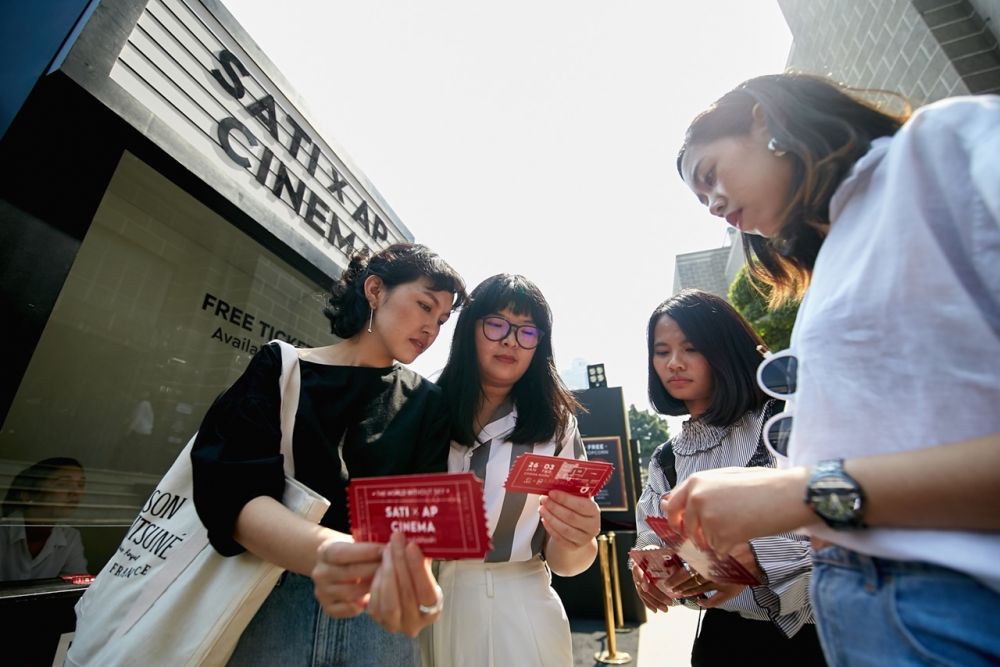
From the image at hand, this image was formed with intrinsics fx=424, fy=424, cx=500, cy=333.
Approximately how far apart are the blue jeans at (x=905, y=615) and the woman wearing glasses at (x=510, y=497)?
0.68 meters

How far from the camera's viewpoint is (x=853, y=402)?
65 centimetres

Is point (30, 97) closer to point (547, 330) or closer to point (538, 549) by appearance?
point (547, 330)

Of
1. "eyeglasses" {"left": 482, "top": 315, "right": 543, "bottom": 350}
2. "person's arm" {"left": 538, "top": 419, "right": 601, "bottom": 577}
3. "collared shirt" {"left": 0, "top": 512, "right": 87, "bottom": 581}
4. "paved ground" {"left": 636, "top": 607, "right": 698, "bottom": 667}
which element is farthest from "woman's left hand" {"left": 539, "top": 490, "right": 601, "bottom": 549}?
"paved ground" {"left": 636, "top": 607, "right": 698, "bottom": 667}

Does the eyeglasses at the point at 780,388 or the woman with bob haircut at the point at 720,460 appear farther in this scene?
the woman with bob haircut at the point at 720,460

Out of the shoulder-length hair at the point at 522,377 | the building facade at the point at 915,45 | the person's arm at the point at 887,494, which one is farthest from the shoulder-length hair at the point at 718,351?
the building facade at the point at 915,45

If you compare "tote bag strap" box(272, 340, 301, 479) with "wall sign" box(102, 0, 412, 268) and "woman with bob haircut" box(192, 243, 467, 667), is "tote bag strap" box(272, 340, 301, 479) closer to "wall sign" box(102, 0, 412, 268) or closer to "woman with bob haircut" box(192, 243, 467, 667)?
A: "woman with bob haircut" box(192, 243, 467, 667)

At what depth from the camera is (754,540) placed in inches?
56.1

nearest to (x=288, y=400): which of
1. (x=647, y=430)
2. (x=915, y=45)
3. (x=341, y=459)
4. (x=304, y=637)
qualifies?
(x=341, y=459)

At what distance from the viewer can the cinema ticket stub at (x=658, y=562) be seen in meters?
1.35

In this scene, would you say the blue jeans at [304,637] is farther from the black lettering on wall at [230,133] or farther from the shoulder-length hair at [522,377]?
the black lettering on wall at [230,133]

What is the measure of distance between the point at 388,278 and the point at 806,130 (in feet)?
4.31

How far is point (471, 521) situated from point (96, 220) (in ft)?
14.8

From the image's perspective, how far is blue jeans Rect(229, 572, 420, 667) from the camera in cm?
104

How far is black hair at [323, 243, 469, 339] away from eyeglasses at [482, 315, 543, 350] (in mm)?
186
